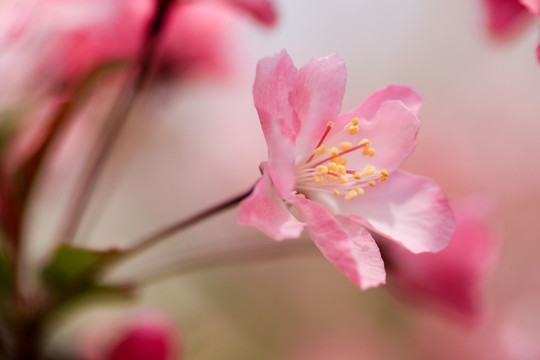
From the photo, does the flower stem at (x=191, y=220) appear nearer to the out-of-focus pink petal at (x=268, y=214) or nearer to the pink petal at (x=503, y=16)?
the out-of-focus pink petal at (x=268, y=214)

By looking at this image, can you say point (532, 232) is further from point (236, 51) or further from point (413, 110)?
point (413, 110)

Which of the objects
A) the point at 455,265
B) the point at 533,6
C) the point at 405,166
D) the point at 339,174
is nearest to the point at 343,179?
the point at 339,174

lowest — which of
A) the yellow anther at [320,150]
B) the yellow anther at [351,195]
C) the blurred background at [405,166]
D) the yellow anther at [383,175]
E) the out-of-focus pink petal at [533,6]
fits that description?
the blurred background at [405,166]

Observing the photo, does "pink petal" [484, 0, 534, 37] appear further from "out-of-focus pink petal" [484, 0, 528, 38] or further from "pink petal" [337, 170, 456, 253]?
"pink petal" [337, 170, 456, 253]

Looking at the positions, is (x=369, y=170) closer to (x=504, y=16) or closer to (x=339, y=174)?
(x=339, y=174)

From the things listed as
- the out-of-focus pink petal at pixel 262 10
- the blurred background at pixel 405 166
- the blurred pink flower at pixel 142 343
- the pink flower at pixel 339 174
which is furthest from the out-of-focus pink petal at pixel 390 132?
the blurred background at pixel 405 166

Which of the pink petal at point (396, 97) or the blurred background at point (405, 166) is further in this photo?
Answer: the blurred background at point (405, 166)
